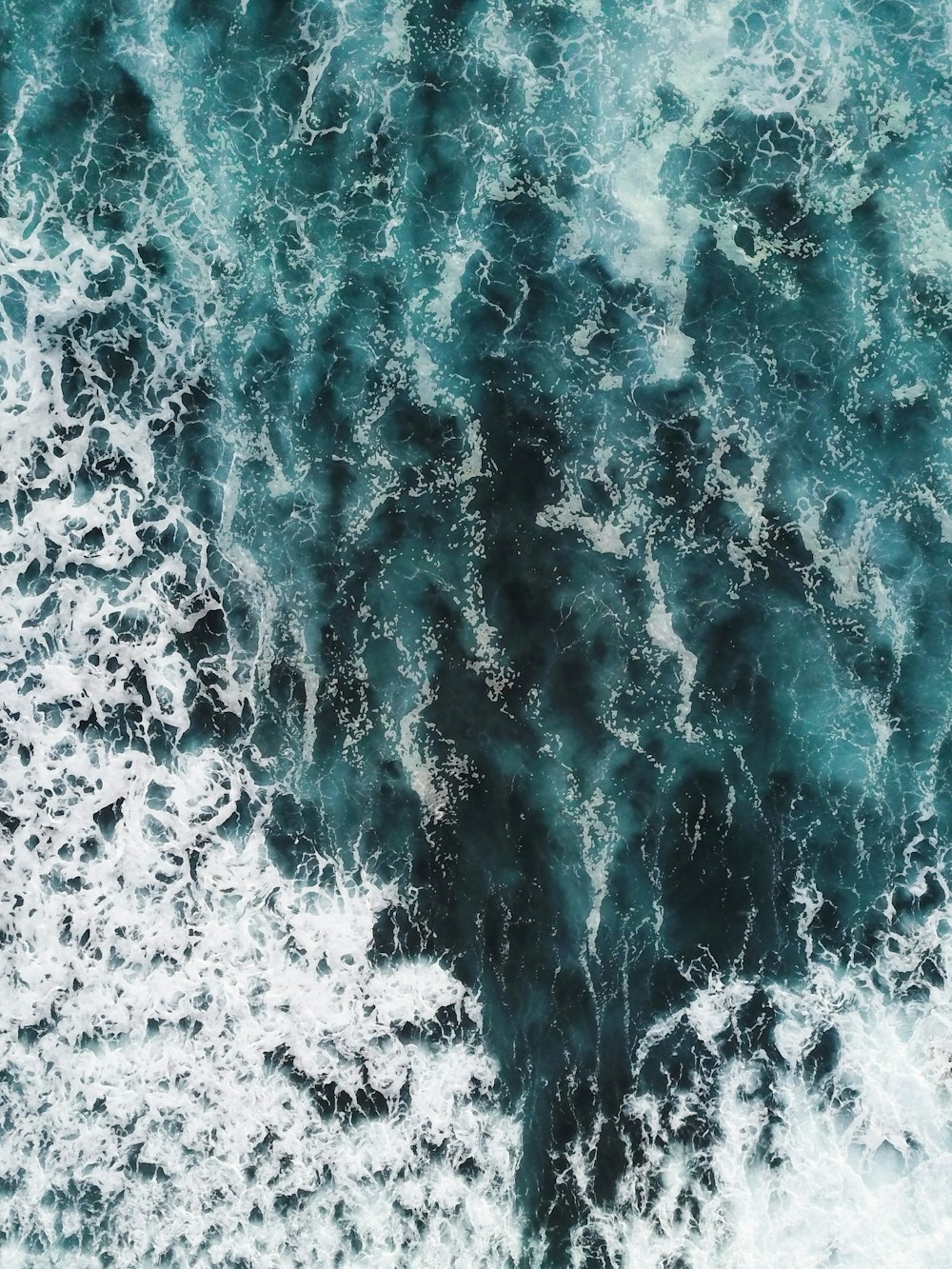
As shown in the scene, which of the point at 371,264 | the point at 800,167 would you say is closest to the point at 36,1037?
the point at 371,264

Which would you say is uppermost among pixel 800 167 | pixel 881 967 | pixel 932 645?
pixel 800 167

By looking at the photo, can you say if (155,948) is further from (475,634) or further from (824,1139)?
(824,1139)

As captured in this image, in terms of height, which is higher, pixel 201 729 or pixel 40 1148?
pixel 201 729

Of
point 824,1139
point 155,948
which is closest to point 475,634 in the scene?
point 155,948

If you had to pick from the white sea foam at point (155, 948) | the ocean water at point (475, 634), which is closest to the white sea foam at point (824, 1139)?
the ocean water at point (475, 634)

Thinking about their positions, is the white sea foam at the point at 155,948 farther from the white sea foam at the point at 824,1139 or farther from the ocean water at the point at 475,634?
the white sea foam at the point at 824,1139

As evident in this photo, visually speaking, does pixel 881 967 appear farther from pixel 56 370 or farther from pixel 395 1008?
pixel 56 370
